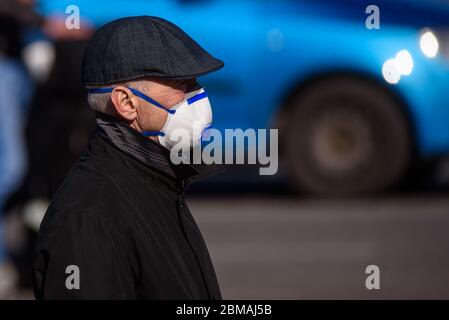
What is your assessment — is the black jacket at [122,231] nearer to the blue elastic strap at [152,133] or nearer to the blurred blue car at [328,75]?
the blue elastic strap at [152,133]

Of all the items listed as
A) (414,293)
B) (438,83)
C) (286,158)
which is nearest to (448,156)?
(438,83)

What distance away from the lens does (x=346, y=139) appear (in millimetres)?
9461

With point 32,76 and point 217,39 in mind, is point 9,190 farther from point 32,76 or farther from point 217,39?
point 217,39

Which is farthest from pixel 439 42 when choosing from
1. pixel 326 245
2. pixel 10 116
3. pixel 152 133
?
pixel 152 133

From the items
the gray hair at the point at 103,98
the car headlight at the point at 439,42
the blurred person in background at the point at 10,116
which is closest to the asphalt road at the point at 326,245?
the car headlight at the point at 439,42

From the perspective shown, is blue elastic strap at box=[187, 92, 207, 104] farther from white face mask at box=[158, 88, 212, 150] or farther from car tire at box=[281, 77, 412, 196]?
car tire at box=[281, 77, 412, 196]

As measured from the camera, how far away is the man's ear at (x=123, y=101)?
2479mm

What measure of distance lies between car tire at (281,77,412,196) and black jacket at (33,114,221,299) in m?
6.71

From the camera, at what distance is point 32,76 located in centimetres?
701

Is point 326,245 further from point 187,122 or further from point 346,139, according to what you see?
point 187,122

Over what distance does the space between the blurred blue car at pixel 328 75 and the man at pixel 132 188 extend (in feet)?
20.9

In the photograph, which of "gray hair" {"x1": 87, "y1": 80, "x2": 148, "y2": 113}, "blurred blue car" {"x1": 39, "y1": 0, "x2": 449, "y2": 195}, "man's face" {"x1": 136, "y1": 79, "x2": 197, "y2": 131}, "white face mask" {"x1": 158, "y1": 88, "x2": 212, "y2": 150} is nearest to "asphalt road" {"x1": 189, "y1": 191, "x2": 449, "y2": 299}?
"blurred blue car" {"x1": 39, "y1": 0, "x2": 449, "y2": 195}

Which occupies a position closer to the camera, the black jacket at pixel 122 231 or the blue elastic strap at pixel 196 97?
the black jacket at pixel 122 231

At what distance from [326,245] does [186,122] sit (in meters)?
5.13
